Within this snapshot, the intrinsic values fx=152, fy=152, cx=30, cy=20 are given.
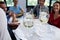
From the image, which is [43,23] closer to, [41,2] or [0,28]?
[41,2]

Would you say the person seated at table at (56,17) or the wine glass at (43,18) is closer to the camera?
the person seated at table at (56,17)

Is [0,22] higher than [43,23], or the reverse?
[0,22]

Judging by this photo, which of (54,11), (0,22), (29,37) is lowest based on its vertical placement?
(29,37)

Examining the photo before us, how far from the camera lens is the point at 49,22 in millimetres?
2645

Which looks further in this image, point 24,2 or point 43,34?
point 24,2

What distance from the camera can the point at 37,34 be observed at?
1.96 m

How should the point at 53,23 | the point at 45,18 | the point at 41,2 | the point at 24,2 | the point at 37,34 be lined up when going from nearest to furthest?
the point at 37,34, the point at 53,23, the point at 45,18, the point at 41,2, the point at 24,2

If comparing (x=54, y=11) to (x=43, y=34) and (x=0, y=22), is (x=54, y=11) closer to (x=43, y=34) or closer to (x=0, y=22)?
(x=43, y=34)

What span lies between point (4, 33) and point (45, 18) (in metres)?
1.85

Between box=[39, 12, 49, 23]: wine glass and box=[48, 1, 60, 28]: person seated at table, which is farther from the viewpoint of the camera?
box=[39, 12, 49, 23]: wine glass

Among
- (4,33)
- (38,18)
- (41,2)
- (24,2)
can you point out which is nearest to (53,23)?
(38,18)

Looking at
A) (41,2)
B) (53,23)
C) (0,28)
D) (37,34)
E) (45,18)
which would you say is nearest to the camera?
(0,28)

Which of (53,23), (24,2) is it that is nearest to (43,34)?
(53,23)

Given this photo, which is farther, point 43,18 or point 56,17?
point 43,18
